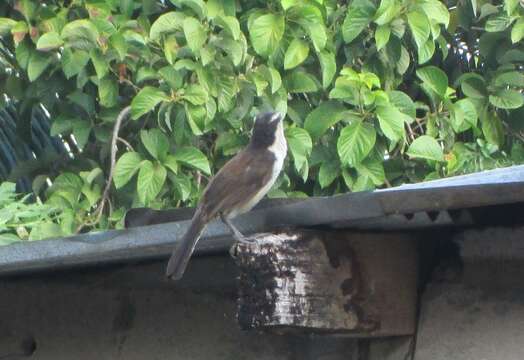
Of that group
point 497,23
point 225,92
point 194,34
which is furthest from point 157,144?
point 497,23

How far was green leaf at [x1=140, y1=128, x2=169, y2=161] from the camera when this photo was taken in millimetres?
6980

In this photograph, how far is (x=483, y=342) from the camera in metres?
3.91

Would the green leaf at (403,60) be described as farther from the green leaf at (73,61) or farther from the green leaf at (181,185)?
the green leaf at (73,61)

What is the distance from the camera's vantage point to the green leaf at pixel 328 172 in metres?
7.20

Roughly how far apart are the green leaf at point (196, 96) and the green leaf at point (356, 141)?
720mm

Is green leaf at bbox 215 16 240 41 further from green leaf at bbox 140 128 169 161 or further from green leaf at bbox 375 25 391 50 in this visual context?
green leaf at bbox 375 25 391 50

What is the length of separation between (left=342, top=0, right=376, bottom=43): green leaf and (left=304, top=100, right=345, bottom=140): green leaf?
0.37 metres

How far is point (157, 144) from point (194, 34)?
587mm

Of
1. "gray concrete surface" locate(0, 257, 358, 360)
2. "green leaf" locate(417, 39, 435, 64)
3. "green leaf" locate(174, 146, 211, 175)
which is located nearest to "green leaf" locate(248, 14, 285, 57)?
"green leaf" locate(174, 146, 211, 175)

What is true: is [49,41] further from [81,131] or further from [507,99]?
[507,99]

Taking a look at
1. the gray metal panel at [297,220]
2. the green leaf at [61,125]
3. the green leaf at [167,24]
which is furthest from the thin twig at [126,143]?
the gray metal panel at [297,220]

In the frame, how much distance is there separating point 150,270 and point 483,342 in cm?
142

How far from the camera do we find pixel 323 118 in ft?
23.5

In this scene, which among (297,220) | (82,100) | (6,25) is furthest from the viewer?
(6,25)
